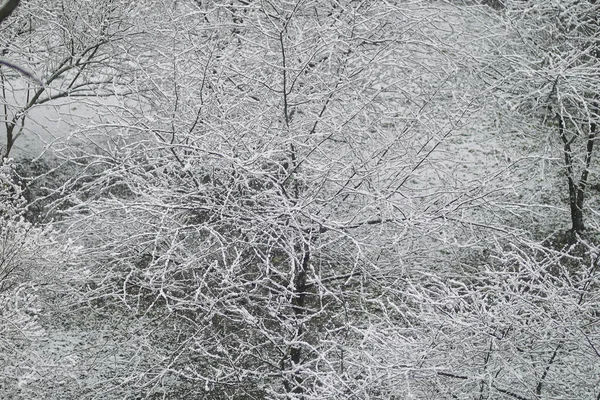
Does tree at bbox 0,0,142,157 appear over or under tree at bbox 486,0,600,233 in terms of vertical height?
over

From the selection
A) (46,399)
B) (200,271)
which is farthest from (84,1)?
(46,399)

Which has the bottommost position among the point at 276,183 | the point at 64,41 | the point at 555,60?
the point at 555,60

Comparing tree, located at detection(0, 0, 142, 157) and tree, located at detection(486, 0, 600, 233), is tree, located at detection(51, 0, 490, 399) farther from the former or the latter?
tree, located at detection(0, 0, 142, 157)

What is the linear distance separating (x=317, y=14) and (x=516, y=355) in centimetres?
437

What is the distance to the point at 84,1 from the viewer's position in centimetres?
952

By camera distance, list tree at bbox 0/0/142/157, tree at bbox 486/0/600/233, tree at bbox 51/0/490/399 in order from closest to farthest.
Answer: tree at bbox 51/0/490/399 → tree at bbox 486/0/600/233 → tree at bbox 0/0/142/157

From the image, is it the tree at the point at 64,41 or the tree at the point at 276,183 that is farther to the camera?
the tree at the point at 64,41

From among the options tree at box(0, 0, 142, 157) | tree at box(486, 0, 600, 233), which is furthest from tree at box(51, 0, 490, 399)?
tree at box(0, 0, 142, 157)

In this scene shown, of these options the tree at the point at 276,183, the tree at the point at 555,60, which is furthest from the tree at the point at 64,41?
the tree at the point at 555,60

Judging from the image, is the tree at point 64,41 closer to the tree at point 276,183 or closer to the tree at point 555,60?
the tree at point 276,183

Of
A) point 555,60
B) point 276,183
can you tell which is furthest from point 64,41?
point 555,60

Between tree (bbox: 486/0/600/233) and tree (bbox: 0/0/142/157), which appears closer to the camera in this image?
tree (bbox: 486/0/600/233)

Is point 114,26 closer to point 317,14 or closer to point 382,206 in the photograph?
point 317,14

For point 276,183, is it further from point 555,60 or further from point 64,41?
point 555,60
